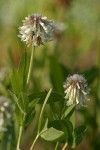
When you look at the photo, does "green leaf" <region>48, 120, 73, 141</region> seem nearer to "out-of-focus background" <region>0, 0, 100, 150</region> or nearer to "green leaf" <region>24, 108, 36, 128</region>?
"green leaf" <region>24, 108, 36, 128</region>

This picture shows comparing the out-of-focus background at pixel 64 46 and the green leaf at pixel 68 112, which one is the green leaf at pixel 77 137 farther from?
the out-of-focus background at pixel 64 46

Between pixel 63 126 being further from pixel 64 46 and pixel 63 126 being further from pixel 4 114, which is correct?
pixel 64 46

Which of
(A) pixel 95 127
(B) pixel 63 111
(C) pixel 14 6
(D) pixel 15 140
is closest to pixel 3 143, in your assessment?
(D) pixel 15 140

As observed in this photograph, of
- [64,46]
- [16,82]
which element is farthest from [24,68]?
[64,46]

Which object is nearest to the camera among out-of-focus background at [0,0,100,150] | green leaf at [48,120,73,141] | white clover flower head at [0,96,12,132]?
white clover flower head at [0,96,12,132]

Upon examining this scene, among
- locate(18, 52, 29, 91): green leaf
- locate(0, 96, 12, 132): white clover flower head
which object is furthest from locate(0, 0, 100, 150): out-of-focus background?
locate(0, 96, 12, 132): white clover flower head
